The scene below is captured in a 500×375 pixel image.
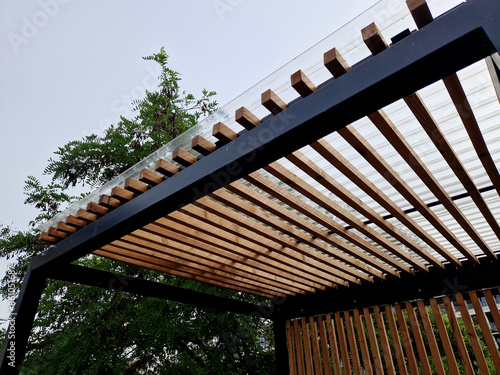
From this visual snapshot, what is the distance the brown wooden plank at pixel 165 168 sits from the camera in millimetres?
Answer: 1987

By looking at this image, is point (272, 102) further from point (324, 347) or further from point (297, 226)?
point (324, 347)

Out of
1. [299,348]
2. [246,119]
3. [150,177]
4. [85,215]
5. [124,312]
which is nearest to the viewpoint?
[246,119]

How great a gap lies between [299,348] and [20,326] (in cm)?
337

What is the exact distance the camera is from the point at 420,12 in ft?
3.81

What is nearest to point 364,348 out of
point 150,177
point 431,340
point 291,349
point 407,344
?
point 407,344

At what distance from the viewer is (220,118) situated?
5.71 ft

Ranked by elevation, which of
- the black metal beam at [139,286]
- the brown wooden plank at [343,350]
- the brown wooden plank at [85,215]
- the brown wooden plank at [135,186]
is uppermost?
the brown wooden plank at [135,186]

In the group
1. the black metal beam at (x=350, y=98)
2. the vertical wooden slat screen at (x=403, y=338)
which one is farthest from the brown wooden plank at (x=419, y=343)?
the black metal beam at (x=350, y=98)

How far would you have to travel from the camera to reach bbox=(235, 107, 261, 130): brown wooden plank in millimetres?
1614

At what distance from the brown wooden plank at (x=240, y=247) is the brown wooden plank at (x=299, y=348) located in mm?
980

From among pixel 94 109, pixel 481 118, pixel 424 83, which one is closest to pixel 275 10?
pixel 94 109

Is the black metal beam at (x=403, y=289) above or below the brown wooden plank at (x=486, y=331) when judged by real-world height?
above

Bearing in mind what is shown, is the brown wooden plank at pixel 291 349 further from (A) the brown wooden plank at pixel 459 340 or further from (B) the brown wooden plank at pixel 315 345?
(A) the brown wooden plank at pixel 459 340

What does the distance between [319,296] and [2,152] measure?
18.2 feet
